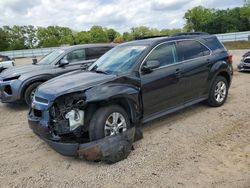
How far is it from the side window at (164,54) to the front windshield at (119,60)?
9.3 inches

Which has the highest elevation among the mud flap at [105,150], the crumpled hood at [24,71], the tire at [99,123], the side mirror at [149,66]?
the side mirror at [149,66]

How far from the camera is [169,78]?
5.52m

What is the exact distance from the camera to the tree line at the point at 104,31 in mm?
75625

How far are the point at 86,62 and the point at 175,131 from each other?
4406 millimetres

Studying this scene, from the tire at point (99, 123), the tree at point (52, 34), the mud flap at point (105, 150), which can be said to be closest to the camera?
the mud flap at point (105, 150)

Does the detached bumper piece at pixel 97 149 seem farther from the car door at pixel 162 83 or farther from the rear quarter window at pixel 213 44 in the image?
the rear quarter window at pixel 213 44

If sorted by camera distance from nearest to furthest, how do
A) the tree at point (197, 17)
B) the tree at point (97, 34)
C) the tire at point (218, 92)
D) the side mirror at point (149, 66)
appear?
the side mirror at point (149, 66), the tire at point (218, 92), the tree at point (197, 17), the tree at point (97, 34)

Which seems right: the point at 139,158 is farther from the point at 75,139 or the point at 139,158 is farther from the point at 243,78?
the point at 243,78

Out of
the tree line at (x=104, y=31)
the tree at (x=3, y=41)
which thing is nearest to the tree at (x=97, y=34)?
the tree line at (x=104, y=31)

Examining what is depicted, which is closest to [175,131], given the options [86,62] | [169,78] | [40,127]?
[169,78]

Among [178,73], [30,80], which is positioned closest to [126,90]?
[178,73]

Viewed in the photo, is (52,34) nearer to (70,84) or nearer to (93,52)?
(93,52)

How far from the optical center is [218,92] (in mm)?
6824

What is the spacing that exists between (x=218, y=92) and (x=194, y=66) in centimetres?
120
